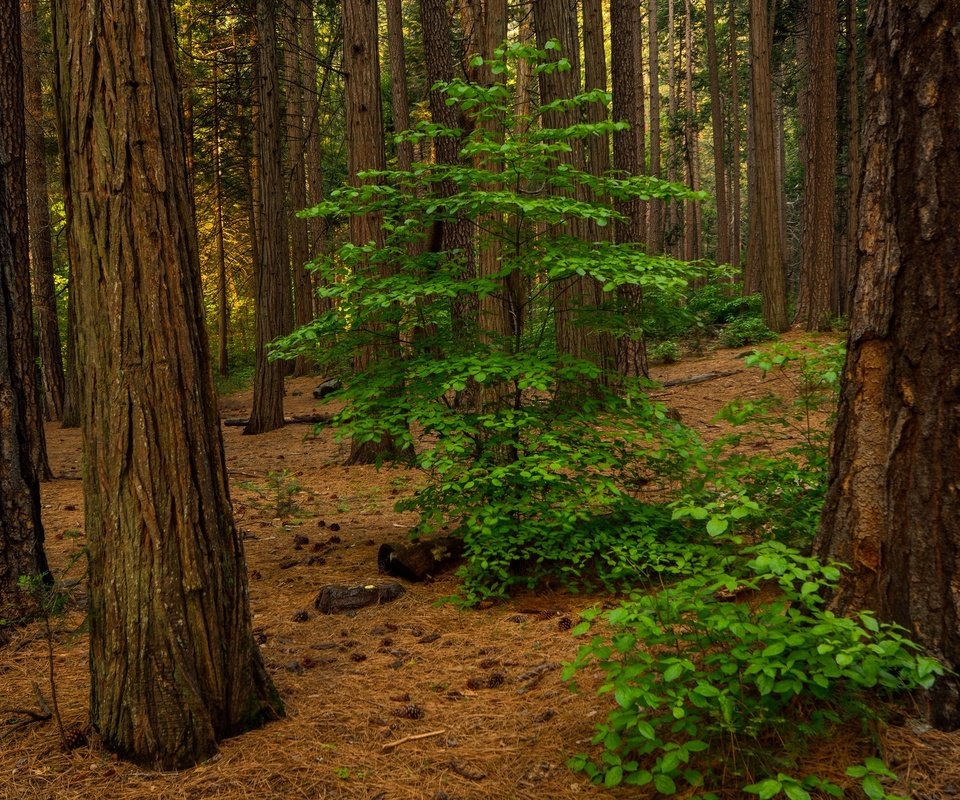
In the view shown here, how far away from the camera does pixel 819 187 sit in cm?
1470

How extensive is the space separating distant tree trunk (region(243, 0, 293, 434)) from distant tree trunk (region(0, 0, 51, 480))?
507 centimetres

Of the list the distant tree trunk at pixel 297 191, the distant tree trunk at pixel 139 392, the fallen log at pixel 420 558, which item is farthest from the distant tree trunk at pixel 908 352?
the distant tree trunk at pixel 297 191

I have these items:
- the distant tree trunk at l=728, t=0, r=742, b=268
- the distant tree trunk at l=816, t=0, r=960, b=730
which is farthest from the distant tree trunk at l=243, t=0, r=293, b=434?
the distant tree trunk at l=728, t=0, r=742, b=268

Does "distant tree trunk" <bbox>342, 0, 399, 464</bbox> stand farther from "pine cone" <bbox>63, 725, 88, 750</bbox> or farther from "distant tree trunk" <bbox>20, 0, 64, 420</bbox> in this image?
"distant tree trunk" <bbox>20, 0, 64, 420</bbox>

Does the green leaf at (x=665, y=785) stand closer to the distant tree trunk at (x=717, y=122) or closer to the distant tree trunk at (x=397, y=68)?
the distant tree trunk at (x=397, y=68)

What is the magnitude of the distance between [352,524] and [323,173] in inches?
677

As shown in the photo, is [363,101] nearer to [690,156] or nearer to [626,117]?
[626,117]

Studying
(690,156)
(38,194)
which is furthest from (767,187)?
(38,194)

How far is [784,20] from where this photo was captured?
21.3 meters

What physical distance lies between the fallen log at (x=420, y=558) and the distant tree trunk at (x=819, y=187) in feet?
36.4

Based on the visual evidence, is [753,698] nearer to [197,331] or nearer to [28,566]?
[197,331]

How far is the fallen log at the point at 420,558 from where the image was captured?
5605 mm

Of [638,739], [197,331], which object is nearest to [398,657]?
[638,739]

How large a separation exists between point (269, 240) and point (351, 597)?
28.8ft
